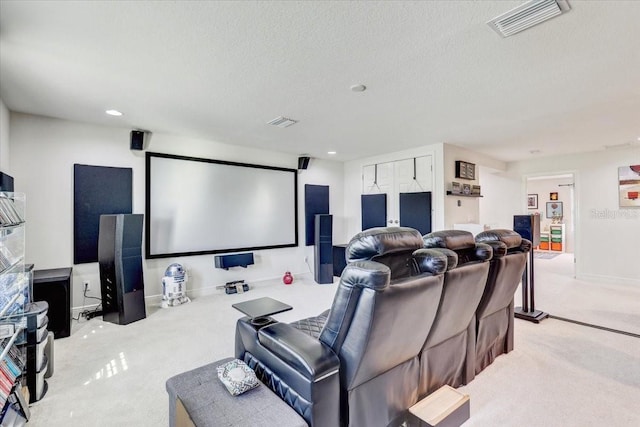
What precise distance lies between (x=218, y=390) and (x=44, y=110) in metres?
3.98

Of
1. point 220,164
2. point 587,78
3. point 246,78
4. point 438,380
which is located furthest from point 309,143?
point 438,380

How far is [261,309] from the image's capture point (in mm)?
2090

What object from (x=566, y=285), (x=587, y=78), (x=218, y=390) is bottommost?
(x=566, y=285)

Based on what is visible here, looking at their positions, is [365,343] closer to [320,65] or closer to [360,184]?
[320,65]

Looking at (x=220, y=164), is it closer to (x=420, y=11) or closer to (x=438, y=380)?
(x=420, y=11)

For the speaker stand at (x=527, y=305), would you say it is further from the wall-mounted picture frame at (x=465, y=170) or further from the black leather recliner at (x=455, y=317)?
the wall-mounted picture frame at (x=465, y=170)

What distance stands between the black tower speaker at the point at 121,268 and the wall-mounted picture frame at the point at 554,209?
11.8 metres

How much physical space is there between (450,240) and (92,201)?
439cm

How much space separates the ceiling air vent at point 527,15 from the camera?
5.78ft

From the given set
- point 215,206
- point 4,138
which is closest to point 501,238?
point 215,206

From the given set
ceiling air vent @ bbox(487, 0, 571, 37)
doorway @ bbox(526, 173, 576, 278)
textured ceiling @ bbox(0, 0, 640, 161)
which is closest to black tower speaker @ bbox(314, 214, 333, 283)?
textured ceiling @ bbox(0, 0, 640, 161)

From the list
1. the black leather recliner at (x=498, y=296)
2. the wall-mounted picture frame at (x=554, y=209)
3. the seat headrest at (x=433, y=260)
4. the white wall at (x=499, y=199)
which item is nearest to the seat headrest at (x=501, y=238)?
the black leather recliner at (x=498, y=296)

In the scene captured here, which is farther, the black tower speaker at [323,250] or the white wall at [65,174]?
the black tower speaker at [323,250]

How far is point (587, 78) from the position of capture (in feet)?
8.88
